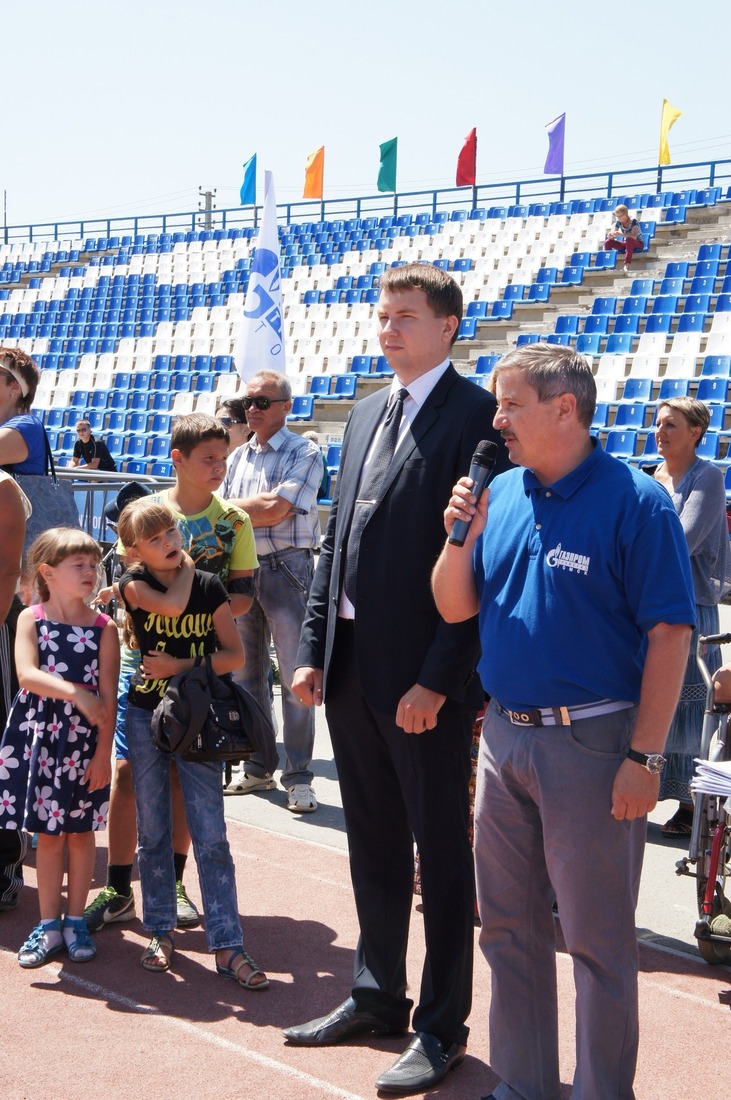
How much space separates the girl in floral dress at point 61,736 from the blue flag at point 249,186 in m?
28.5

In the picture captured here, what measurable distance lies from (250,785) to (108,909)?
1810 mm

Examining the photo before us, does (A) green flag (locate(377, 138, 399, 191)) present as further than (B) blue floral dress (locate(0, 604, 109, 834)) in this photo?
Yes

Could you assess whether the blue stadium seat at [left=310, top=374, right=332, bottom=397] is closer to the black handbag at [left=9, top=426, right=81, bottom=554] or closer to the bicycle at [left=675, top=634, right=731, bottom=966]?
the black handbag at [left=9, top=426, right=81, bottom=554]

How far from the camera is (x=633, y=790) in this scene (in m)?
2.57

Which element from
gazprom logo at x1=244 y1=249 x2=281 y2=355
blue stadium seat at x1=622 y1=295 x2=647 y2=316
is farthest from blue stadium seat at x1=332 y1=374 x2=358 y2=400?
gazprom logo at x1=244 y1=249 x2=281 y2=355

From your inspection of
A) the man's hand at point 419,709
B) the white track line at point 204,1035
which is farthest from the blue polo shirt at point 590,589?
the white track line at point 204,1035

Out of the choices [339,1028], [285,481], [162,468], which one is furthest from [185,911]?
[162,468]

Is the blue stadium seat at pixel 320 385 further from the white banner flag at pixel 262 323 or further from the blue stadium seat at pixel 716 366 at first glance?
the white banner flag at pixel 262 323

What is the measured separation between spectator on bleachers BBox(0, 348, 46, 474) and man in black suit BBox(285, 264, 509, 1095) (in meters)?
1.69

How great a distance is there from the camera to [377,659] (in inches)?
126

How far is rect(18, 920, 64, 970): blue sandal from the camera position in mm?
3801

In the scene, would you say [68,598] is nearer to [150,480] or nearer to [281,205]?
[150,480]

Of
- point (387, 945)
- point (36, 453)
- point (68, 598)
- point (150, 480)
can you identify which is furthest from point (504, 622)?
point (150, 480)

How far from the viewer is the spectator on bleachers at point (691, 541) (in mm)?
5246
